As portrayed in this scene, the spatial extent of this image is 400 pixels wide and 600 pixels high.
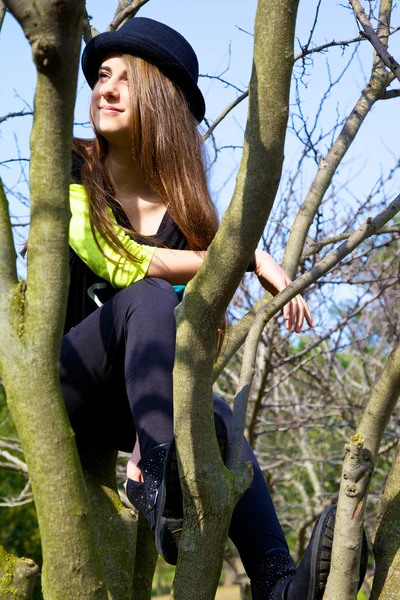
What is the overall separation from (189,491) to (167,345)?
309mm

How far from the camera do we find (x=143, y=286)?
158 centimetres

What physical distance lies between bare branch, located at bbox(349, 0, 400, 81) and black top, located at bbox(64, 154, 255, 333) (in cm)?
57

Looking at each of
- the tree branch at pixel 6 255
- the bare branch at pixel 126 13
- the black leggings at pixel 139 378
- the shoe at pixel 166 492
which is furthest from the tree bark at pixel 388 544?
the bare branch at pixel 126 13

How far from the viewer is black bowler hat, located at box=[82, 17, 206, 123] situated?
75.2 inches

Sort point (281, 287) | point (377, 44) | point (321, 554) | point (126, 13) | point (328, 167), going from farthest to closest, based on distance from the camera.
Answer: point (126, 13) → point (328, 167) → point (377, 44) → point (281, 287) → point (321, 554)

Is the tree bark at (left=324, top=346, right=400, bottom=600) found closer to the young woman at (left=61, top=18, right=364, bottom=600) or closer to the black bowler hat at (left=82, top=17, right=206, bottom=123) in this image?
the young woman at (left=61, top=18, right=364, bottom=600)

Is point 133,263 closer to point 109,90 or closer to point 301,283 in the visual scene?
point 301,283

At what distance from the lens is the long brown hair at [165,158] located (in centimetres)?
188

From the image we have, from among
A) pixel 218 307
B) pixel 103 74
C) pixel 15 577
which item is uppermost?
pixel 103 74

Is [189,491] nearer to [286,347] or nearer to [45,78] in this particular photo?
[45,78]

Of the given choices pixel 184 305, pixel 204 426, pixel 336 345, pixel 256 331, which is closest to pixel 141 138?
pixel 256 331

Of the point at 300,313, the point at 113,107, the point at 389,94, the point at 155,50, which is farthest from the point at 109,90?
the point at 389,94

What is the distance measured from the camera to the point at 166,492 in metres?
1.36

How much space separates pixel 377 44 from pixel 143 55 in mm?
588
